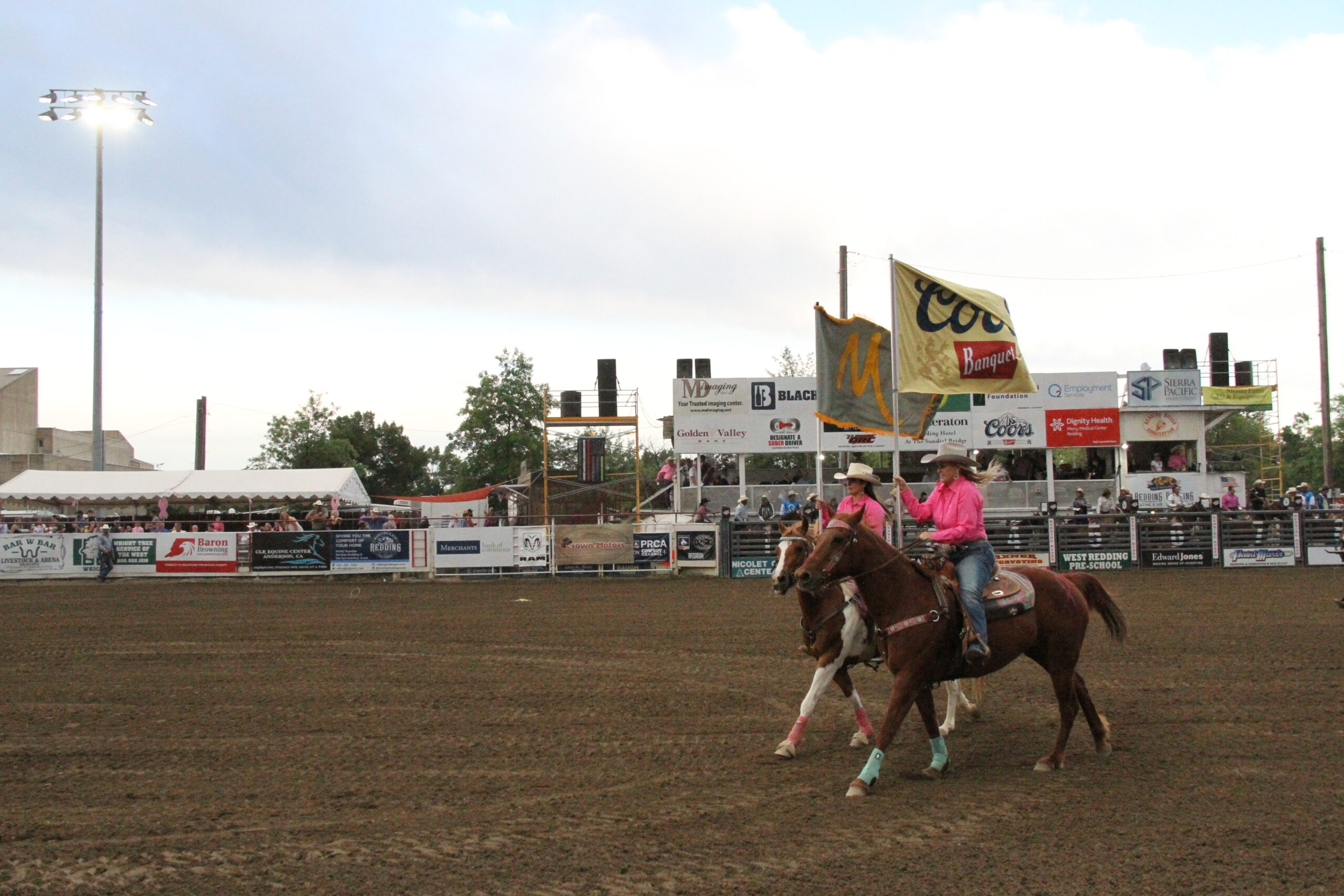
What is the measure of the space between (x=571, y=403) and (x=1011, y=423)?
14.3 meters

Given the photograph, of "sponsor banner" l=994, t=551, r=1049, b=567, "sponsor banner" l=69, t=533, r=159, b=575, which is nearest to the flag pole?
"sponsor banner" l=994, t=551, r=1049, b=567

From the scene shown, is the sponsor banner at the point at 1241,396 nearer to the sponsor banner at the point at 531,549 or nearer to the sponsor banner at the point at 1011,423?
the sponsor banner at the point at 1011,423

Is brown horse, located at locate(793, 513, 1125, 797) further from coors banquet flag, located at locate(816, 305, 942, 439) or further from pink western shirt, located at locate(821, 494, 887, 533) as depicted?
coors banquet flag, located at locate(816, 305, 942, 439)

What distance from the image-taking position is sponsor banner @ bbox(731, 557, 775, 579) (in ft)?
82.4

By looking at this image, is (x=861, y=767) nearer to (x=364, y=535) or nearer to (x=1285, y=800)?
(x=1285, y=800)

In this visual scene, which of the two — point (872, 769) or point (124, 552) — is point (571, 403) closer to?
point (124, 552)

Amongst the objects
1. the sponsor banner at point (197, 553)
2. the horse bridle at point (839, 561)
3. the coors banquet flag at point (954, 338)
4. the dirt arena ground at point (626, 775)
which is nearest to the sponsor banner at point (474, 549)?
the sponsor banner at point (197, 553)

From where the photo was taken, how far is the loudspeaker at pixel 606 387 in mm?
33656

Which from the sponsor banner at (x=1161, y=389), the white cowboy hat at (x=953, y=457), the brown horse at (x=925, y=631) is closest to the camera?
the brown horse at (x=925, y=631)

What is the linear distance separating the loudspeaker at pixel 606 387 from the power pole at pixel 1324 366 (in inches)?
958

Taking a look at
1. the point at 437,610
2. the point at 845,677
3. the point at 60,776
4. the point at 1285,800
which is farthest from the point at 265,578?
the point at 1285,800

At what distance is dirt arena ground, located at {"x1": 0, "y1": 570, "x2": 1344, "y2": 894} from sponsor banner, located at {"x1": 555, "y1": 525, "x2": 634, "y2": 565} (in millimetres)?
11789

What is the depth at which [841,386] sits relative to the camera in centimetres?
1377

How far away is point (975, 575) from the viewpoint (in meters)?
6.94
